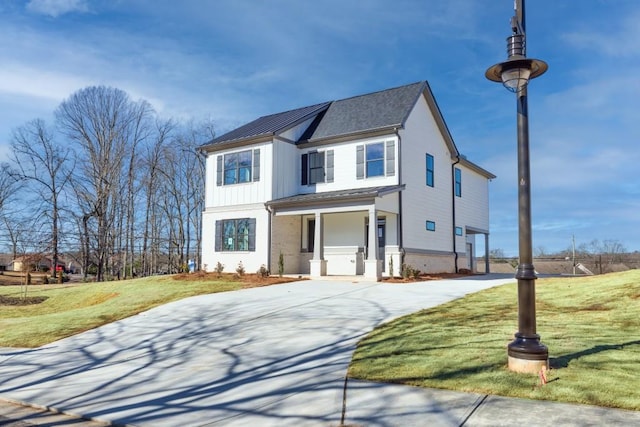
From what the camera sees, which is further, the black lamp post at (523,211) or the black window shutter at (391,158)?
the black window shutter at (391,158)

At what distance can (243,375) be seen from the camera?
688 centimetres

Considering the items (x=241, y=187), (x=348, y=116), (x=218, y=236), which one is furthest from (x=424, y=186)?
(x=218, y=236)

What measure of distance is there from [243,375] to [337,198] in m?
12.8

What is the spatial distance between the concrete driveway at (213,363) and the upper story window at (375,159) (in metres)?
7.90

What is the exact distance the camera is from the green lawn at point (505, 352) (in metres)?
5.14

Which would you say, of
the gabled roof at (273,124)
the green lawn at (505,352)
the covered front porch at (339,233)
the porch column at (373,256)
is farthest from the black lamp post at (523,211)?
the gabled roof at (273,124)

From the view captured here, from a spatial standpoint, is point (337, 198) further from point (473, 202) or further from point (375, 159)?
point (473, 202)

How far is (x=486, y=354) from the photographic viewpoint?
21.1ft

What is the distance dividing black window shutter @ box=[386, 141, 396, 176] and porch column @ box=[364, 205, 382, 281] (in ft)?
8.42

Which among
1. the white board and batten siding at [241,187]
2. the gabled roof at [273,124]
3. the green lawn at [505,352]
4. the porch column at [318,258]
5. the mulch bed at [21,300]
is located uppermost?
the gabled roof at [273,124]

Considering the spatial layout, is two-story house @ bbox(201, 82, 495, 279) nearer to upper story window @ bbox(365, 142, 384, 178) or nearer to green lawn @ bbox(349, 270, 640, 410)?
upper story window @ bbox(365, 142, 384, 178)

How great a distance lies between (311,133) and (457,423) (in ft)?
63.7

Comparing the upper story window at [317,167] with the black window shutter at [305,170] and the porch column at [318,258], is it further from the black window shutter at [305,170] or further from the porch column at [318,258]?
the porch column at [318,258]

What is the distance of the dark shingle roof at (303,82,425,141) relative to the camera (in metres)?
21.0
